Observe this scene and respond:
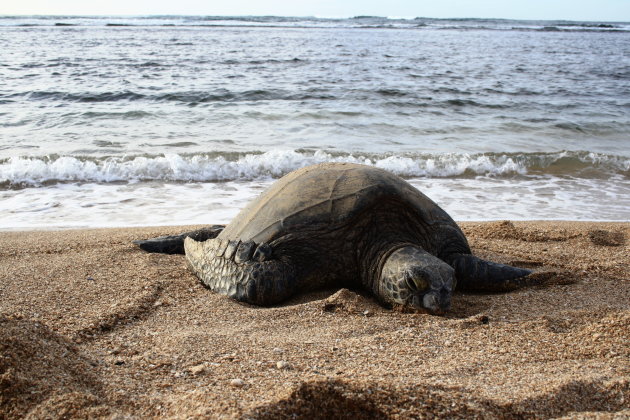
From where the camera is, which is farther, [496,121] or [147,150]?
[496,121]

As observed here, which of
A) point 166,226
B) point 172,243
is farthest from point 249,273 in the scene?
point 166,226

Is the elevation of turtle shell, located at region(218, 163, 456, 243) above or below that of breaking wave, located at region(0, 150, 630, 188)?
above

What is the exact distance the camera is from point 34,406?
1876mm

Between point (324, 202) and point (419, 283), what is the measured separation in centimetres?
88

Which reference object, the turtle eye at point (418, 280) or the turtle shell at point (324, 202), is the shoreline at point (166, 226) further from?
the turtle eye at point (418, 280)

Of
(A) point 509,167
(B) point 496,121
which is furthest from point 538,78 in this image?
(A) point 509,167

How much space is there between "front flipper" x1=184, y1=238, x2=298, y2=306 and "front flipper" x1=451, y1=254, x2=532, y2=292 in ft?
3.82

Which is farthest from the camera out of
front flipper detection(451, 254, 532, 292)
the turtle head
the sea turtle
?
front flipper detection(451, 254, 532, 292)

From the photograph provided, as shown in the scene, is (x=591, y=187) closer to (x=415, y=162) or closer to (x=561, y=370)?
(x=415, y=162)

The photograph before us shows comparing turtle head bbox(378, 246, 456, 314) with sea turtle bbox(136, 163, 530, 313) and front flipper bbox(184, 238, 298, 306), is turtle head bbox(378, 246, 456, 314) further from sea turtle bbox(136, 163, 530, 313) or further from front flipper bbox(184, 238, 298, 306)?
front flipper bbox(184, 238, 298, 306)

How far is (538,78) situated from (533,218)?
14.1 meters

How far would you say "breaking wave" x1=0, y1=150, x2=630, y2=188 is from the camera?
24.3 ft

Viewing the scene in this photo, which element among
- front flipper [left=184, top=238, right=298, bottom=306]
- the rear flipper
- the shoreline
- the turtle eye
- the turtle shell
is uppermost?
the turtle shell

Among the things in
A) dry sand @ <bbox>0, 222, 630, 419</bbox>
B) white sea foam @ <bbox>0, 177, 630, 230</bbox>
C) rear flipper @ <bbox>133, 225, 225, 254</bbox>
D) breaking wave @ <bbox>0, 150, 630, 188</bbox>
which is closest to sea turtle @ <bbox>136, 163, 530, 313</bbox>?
dry sand @ <bbox>0, 222, 630, 419</bbox>
